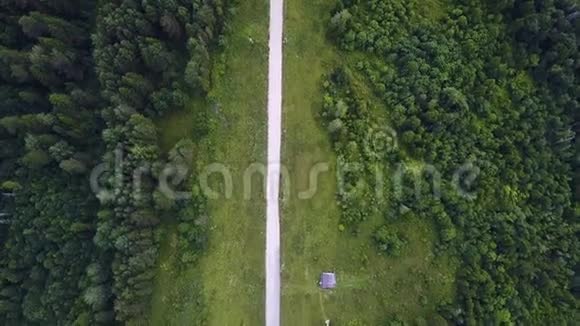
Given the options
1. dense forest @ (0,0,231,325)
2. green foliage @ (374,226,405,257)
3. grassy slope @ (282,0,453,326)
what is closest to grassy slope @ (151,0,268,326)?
dense forest @ (0,0,231,325)

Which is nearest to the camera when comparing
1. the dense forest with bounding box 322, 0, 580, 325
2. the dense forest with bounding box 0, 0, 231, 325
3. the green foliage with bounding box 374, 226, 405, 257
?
the dense forest with bounding box 0, 0, 231, 325

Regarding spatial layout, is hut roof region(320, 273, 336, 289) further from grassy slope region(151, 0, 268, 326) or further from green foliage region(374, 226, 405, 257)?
grassy slope region(151, 0, 268, 326)

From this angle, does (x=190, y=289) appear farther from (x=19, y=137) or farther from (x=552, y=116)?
(x=552, y=116)

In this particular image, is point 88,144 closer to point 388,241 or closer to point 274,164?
point 274,164

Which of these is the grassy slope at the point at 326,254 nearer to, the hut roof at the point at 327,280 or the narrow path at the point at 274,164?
the hut roof at the point at 327,280

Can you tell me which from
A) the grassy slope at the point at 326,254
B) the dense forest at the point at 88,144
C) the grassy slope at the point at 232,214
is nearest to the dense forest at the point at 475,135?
the grassy slope at the point at 326,254

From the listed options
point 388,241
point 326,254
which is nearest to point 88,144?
point 326,254
